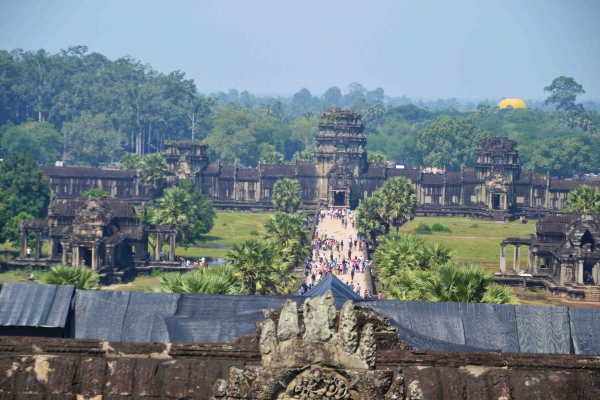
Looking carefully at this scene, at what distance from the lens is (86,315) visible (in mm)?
36250

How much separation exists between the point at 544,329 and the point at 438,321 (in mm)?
3245

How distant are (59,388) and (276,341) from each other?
8.29 meters

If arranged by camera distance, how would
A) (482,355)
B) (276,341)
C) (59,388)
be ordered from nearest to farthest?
1. (276,341)
2. (59,388)
3. (482,355)

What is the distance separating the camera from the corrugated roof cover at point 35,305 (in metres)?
35.6

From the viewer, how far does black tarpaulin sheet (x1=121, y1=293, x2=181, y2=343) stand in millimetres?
35375

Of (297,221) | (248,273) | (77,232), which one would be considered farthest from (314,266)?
(248,273)

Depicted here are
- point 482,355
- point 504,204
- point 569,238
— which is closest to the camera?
point 482,355

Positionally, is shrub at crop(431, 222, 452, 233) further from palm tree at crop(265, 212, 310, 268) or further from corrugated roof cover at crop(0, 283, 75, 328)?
corrugated roof cover at crop(0, 283, 75, 328)

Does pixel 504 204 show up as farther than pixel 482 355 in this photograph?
Yes

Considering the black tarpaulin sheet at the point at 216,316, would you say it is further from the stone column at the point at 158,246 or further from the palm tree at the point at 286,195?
the palm tree at the point at 286,195

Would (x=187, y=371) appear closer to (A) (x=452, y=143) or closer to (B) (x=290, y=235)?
(B) (x=290, y=235)

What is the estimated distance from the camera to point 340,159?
139125mm

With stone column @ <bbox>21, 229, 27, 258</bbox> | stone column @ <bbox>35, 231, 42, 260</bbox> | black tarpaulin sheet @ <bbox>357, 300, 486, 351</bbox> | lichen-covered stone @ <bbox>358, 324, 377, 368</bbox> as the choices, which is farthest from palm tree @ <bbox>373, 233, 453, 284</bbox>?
lichen-covered stone @ <bbox>358, 324, 377, 368</bbox>

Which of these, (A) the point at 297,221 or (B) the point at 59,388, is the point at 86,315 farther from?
(A) the point at 297,221
